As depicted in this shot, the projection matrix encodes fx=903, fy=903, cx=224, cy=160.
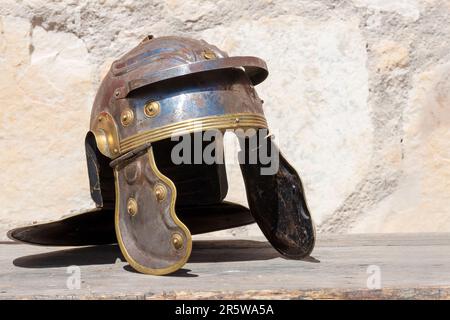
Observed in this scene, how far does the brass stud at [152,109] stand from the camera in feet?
5.29

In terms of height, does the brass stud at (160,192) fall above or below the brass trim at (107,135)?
below

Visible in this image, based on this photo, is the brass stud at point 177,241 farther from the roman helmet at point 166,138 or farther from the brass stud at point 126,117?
the brass stud at point 126,117

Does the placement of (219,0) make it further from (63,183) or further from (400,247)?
(400,247)

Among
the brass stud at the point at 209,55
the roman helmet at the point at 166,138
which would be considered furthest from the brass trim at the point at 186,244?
the brass stud at the point at 209,55

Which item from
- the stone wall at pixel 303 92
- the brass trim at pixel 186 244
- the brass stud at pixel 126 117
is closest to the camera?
the brass trim at pixel 186 244

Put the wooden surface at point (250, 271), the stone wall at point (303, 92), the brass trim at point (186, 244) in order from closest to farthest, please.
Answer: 1. the wooden surface at point (250, 271)
2. the brass trim at point (186, 244)
3. the stone wall at point (303, 92)

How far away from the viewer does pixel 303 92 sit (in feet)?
6.84

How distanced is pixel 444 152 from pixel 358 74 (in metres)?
0.26

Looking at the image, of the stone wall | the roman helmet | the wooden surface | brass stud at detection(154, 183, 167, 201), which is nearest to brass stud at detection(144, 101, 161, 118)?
the roman helmet

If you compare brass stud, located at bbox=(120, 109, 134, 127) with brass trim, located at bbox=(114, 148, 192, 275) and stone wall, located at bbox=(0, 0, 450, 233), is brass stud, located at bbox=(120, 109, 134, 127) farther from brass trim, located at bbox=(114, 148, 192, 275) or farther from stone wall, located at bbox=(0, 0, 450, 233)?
stone wall, located at bbox=(0, 0, 450, 233)

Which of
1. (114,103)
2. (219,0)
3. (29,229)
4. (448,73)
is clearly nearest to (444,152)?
(448,73)

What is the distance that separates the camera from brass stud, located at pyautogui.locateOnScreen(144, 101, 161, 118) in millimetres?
1612

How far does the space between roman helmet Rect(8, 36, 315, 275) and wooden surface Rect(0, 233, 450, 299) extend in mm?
51

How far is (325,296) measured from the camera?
49.6 inches
